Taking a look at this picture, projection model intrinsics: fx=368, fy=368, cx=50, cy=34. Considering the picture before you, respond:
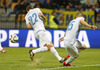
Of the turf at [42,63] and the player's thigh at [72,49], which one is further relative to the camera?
the player's thigh at [72,49]

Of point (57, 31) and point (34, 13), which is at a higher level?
point (34, 13)

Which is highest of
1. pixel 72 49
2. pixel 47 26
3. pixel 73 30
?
pixel 73 30

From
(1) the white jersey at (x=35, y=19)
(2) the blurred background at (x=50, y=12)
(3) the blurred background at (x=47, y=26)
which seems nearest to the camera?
(1) the white jersey at (x=35, y=19)

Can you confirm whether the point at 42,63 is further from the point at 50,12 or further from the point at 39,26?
the point at 50,12

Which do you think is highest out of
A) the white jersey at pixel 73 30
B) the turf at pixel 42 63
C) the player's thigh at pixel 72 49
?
the white jersey at pixel 73 30

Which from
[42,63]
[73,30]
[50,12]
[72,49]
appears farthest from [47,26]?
[72,49]

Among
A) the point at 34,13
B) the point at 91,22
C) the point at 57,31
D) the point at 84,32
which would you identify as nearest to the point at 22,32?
the point at 57,31

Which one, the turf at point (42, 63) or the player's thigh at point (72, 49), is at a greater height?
the player's thigh at point (72, 49)

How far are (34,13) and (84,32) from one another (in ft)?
31.6

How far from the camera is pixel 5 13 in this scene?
26219 mm

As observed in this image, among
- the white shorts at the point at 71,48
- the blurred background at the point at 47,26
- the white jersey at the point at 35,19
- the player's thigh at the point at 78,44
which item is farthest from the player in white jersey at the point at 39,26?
the blurred background at the point at 47,26

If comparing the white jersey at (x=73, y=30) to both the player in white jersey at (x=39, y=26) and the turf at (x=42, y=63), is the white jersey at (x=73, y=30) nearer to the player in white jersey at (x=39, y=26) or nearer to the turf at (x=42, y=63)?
the turf at (x=42, y=63)

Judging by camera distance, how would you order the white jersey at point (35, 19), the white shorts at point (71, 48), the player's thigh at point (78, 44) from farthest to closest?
the white jersey at point (35, 19)
the player's thigh at point (78, 44)
the white shorts at point (71, 48)

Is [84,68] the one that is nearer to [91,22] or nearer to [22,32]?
[22,32]
